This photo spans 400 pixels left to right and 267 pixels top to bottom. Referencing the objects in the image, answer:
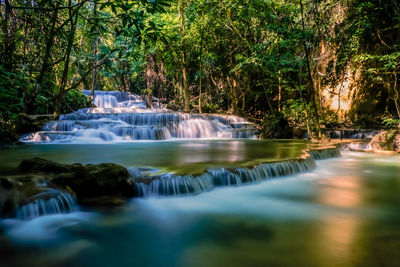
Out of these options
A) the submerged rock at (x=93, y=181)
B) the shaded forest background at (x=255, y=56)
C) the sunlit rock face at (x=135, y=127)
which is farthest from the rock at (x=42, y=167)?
the sunlit rock face at (x=135, y=127)

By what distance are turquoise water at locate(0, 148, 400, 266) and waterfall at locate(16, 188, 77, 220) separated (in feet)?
0.27

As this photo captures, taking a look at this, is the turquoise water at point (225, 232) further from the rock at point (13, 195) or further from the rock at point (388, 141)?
the rock at point (388, 141)

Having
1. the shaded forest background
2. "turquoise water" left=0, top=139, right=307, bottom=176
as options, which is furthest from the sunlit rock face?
"turquoise water" left=0, top=139, right=307, bottom=176

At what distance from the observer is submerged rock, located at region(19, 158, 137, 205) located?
3223 millimetres

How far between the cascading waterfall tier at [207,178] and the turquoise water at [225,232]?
117 mm

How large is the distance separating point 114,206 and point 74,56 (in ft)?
56.3

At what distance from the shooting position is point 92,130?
975 cm

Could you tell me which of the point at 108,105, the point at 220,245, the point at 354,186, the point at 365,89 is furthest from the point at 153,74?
the point at 220,245

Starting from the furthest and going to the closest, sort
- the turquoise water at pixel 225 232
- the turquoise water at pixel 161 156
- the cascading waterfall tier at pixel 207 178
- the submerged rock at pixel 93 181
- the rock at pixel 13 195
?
Answer: the turquoise water at pixel 161 156 < the cascading waterfall tier at pixel 207 178 < the submerged rock at pixel 93 181 < the rock at pixel 13 195 < the turquoise water at pixel 225 232

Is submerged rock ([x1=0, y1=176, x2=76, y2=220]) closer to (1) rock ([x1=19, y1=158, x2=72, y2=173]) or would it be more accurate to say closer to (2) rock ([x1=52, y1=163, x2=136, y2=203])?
(2) rock ([x1=52, y1=163, x2=136, y2=203])

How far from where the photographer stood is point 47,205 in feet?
9.12

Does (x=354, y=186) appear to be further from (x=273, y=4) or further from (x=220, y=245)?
(x=273, y=4)

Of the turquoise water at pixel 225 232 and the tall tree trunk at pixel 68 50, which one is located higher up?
the tall tree trunk at pixel 68 50

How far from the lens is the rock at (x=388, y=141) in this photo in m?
7.71
